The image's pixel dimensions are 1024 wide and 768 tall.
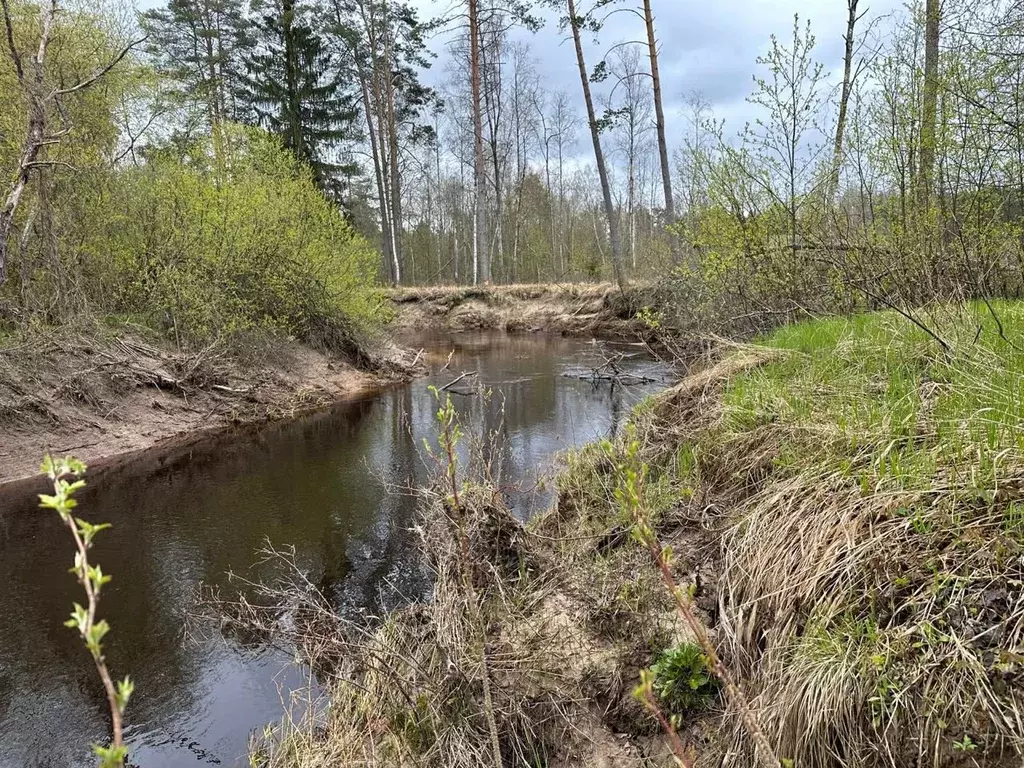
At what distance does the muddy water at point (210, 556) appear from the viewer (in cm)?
375

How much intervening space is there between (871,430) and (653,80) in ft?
52.9

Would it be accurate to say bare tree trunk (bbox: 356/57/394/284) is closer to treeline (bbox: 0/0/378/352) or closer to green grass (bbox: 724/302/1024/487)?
treeline (bbox: 0/0/378/352)

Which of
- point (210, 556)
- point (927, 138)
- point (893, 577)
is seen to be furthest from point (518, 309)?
point (893, 577)

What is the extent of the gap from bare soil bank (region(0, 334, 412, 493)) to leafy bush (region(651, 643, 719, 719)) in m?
8.68

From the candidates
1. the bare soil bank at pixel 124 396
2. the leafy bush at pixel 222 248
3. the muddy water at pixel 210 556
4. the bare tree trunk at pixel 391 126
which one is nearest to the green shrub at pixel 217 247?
the leafy bush at pixel 222 248

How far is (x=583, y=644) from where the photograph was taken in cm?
327

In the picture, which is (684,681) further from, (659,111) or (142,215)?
(659,111)

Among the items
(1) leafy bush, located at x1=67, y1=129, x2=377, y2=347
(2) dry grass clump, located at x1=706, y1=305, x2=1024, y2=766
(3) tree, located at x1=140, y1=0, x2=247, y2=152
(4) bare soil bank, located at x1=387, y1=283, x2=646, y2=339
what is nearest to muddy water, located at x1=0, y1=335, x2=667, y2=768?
(2) dry grass clump, located at x1=706, y1=305, x2=1024, y2=766

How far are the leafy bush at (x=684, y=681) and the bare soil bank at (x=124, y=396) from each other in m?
8.68

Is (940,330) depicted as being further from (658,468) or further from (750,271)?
(750,271)

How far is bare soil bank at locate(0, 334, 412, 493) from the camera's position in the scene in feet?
28.2

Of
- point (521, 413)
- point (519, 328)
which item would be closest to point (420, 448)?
point (521, 413)

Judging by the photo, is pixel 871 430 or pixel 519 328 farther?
pixel 519 328

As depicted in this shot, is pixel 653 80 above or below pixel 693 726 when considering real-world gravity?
above
